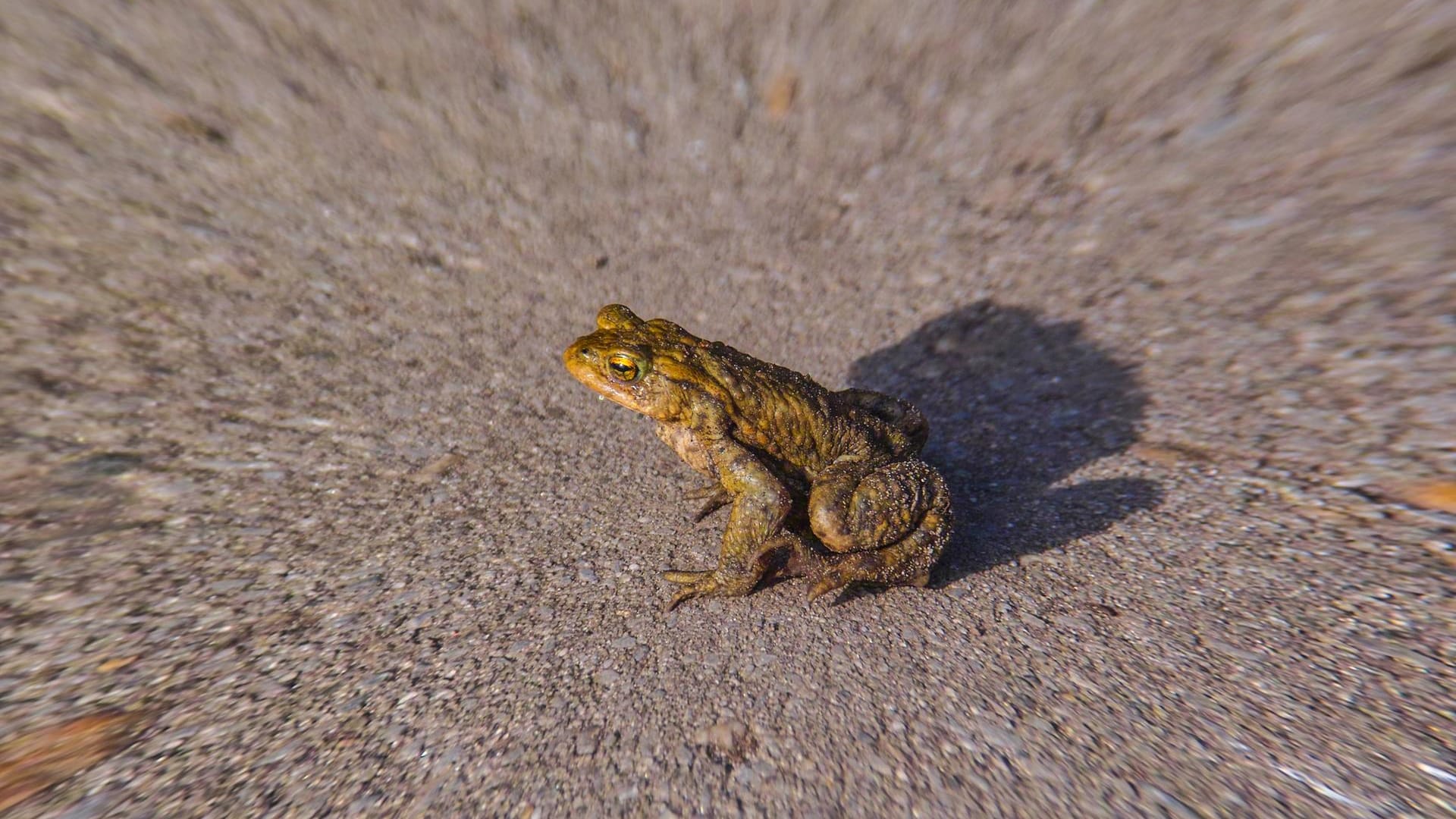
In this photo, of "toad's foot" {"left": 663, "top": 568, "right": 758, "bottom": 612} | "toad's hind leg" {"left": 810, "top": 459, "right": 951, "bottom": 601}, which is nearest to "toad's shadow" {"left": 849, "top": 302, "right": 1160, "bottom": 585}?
"toad's hind leg" {"left": 810, "top": 459, "right": 951, "bottom": 601}

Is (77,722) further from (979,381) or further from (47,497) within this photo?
(979,381)

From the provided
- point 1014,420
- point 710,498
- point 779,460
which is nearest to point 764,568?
point 779,460

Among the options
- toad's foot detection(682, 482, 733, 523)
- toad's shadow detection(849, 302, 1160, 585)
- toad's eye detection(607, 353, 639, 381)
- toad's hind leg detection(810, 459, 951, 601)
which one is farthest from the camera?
toad's foot detection(682, 482, 733, 523)

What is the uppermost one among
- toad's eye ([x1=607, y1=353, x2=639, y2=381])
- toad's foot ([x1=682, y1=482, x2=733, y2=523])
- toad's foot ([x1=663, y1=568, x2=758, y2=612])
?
toad's eye ([x1=607, y1=353, x2=639, y2=381])

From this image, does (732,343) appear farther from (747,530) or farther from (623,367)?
(747,530)

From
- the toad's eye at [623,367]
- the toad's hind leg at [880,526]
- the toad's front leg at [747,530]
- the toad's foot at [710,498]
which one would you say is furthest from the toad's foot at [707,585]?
the toad's eye at [623,367]

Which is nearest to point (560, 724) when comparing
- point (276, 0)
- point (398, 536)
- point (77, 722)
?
point (398, 536)

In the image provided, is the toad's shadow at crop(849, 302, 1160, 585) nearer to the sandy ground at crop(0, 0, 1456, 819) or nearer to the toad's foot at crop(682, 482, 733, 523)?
the sandy ground at crop(0, 0, 1456, 819)
